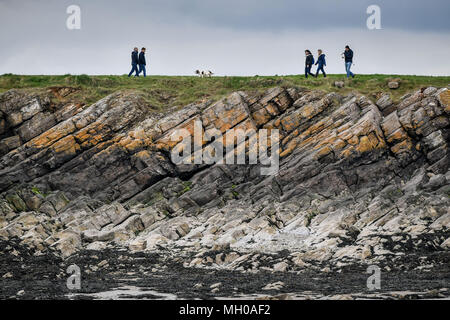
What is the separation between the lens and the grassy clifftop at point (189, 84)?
38528 millimetres

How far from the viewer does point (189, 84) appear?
138 ft

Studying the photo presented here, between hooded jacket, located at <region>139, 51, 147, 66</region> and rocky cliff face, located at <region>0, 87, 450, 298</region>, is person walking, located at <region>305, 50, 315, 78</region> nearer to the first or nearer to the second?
rocky cliff face, located at <region>0, 87, 450, 298</region>

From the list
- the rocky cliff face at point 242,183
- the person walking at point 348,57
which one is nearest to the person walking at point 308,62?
the person walking at point 348,57

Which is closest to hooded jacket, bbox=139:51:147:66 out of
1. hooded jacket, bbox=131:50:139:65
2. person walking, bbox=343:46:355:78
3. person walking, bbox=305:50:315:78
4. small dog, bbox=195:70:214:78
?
hooded jacket, bbox=131:50:139:65

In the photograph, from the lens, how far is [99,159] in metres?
36.1

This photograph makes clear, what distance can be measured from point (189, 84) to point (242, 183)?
10.8 meters

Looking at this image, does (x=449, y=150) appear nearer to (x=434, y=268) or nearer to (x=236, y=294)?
(x=434, y=268)

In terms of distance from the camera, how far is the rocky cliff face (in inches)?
1094

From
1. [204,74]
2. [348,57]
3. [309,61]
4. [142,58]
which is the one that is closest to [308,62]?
[309,61]

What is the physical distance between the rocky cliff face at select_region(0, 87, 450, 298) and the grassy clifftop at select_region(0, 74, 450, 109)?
1.30m

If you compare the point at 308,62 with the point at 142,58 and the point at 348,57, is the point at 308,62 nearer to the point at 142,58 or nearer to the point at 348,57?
the point at 348,57
